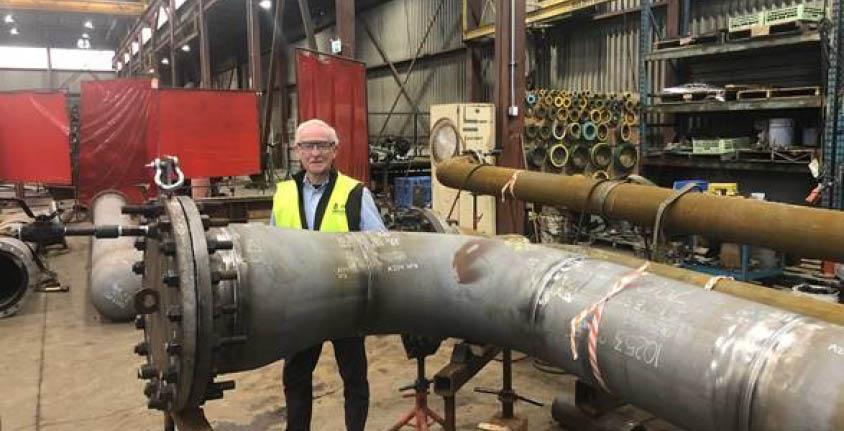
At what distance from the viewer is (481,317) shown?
1.87 metres

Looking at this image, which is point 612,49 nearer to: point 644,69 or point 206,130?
point 644,69

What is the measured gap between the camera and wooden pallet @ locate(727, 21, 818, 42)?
6051mm

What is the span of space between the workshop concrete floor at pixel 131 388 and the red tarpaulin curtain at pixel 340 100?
8.46 ft

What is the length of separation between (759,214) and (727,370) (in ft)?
6.09

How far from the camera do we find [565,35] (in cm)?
994

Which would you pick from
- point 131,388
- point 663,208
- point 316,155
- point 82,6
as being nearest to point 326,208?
point 316,155

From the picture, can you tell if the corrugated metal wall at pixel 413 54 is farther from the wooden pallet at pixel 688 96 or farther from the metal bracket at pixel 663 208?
the metal bracket at pixel 663 208

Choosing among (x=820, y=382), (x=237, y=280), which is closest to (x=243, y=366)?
(x=237, y=280)

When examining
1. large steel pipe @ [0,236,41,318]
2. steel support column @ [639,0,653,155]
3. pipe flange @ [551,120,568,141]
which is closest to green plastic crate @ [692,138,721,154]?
steel support column @ [639,0,653,155]

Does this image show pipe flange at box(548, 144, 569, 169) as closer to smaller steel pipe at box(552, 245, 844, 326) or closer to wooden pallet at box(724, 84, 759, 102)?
wooden pallet at box(724, 84, 759, 102)

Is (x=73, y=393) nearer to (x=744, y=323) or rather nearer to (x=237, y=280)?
(x=237, y=280)

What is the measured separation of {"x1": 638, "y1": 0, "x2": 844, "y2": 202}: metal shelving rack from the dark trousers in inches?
200

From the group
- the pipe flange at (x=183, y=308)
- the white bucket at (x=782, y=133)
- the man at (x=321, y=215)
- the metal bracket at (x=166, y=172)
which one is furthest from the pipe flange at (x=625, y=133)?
the pipe flange at (x=183, y=308)

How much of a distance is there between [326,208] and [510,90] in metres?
4.59
